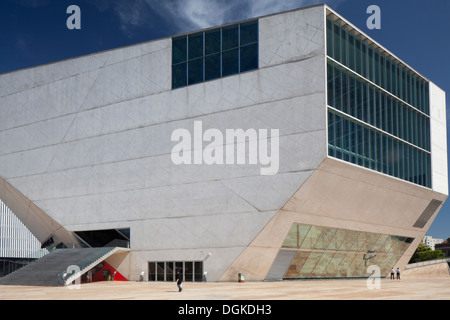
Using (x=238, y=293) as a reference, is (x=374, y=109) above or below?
above

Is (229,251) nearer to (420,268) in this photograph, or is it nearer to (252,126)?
(252,126)

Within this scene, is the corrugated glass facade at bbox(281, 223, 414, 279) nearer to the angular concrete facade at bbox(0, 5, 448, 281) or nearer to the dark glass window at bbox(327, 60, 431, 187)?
the angular concrete facade at bbox(0, 5, 448, 281)

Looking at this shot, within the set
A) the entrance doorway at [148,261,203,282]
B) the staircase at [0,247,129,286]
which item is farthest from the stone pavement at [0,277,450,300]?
the entrance doorway at [148,261,203,282]

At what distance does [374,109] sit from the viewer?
41156 millimetres

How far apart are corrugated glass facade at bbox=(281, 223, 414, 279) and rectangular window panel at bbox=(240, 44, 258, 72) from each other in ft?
38.0

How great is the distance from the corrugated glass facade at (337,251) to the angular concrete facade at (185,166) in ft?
2.88

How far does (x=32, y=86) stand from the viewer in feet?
164

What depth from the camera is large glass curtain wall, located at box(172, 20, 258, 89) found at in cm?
3900

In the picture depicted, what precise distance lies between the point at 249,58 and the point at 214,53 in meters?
3.03

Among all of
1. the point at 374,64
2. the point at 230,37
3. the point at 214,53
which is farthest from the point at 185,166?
the point at 374,64

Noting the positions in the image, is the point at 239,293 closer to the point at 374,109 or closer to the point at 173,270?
the point at 173,270

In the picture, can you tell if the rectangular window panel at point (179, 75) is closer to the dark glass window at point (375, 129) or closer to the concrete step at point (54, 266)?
the dark glass window at point (375, 129)

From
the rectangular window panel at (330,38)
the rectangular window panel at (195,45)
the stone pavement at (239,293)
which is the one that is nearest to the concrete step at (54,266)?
the stone pavement at (239,293)
